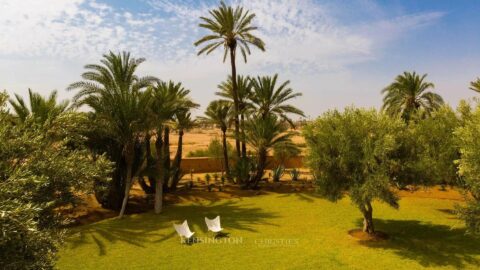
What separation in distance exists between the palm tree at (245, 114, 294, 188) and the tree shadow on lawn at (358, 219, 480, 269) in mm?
10291

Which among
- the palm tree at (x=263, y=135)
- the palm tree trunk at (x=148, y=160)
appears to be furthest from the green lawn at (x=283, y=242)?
the palm tree at (x=263, y=135)

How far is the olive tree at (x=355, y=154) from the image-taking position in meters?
14.2

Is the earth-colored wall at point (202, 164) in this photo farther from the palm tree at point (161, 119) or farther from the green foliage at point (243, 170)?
the palm tree at point (161, 119)

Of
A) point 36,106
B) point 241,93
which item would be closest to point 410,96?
point 241,93

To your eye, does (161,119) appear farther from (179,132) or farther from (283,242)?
(283,242)

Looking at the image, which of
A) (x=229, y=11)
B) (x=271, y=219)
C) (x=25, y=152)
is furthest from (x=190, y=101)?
(x=25, y=152)

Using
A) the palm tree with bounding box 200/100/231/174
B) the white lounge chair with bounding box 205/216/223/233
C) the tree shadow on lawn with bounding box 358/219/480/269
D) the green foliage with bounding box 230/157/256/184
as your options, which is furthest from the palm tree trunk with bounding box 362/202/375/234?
Result: the palm tree with bounding box 200/100/231/174

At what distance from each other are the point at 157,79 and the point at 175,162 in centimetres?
746

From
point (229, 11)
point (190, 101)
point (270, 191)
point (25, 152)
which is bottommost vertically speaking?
point (270, 191)

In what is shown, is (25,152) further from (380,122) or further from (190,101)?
(190,101)

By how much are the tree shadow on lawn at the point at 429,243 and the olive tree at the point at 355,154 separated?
143 centimetres

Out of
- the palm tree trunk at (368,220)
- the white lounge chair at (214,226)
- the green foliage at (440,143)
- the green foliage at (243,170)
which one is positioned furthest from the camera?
the green foliage at (243,170)

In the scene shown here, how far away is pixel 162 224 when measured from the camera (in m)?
18.6

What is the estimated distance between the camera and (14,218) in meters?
5.78
